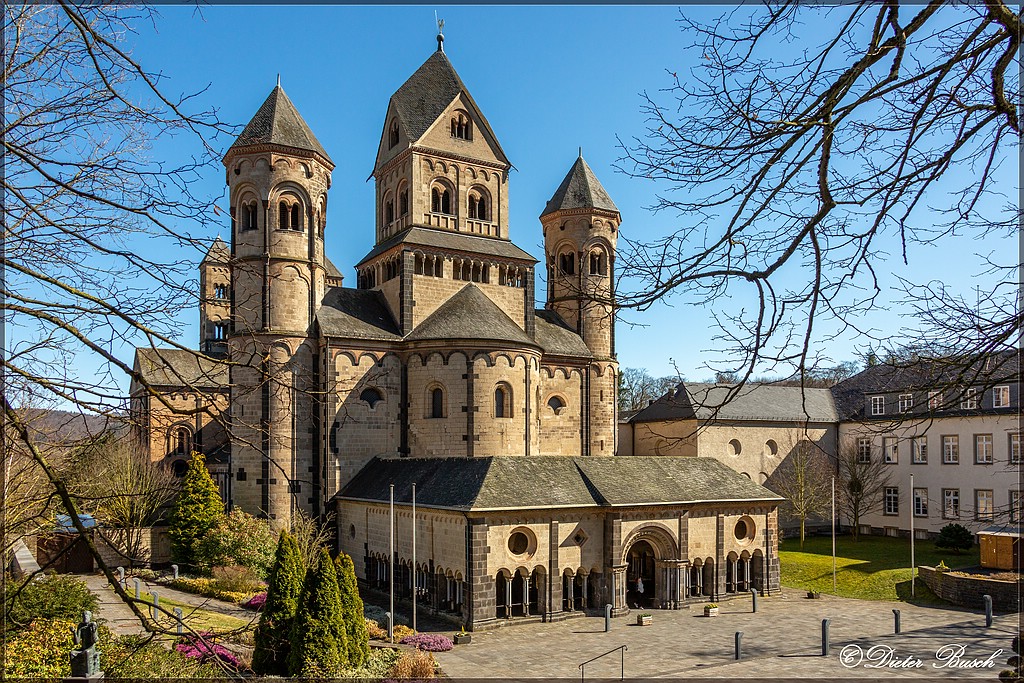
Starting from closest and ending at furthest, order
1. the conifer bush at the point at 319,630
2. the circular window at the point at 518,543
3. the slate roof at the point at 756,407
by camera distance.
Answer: the conifer bush at the point at 319,630 → the circular window at the point at 518,543 → the slate roof at the point at 756,407

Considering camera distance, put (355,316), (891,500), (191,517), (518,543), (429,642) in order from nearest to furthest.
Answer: (429,642) → (518,543) → (191,517) → (355,316) → (891,500)

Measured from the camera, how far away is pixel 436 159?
1628 inches

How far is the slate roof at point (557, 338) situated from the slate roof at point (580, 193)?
6.77m

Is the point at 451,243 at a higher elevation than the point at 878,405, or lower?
higher

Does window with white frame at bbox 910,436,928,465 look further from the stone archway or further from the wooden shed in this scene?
the stone archway

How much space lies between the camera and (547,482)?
31.0 meters

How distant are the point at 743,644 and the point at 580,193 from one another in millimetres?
28401

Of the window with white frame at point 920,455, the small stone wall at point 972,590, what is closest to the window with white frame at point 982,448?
the window with white frame at point 920,455

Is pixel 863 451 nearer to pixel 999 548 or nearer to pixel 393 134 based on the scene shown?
pixel 999 548

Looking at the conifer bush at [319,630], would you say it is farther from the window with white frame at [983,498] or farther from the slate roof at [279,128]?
the window with white frame at [983,498]

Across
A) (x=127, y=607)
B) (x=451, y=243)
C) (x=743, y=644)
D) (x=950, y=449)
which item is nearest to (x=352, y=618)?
(x=127, y=607)

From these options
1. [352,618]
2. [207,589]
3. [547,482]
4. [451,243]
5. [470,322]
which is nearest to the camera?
[352,618]

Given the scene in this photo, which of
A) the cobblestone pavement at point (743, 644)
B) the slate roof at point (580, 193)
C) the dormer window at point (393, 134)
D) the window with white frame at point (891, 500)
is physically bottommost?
the cobblestone pavement at point (743, 644)

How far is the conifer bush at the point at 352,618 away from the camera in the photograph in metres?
20.4
